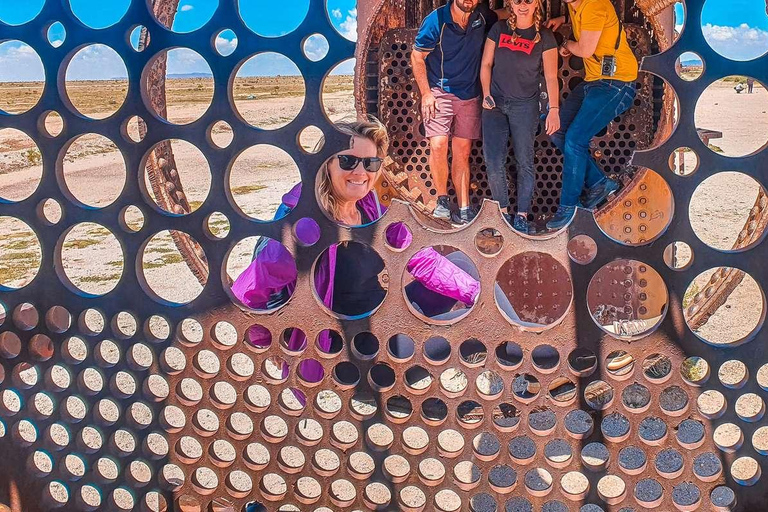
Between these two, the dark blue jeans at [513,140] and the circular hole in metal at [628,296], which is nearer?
the dark blue jeans at [513,140]

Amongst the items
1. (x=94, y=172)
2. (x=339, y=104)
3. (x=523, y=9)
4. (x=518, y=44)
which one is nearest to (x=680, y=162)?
(x=518, y=44)

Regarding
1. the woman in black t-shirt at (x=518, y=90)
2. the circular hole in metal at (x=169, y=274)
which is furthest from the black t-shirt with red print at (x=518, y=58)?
the circular hole in metal at (x=169, y=274)

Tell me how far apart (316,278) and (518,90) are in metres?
2.13

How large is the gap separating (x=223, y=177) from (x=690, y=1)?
4.82 ft

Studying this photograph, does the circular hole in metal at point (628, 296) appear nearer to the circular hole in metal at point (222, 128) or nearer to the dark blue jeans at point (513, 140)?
the dark blue jeans at point (513, 140)

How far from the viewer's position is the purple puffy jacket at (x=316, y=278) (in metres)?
2.35

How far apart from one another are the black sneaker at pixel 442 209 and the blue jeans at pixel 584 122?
83 cm

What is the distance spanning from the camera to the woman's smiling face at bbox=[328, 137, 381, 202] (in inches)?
97.9

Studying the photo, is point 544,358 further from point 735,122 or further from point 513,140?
point 735,122

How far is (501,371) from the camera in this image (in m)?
2.13

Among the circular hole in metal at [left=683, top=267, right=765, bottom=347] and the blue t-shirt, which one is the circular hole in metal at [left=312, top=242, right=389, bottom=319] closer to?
the circular hole in metal at [left=683, top=267, right=765, bottom=347]

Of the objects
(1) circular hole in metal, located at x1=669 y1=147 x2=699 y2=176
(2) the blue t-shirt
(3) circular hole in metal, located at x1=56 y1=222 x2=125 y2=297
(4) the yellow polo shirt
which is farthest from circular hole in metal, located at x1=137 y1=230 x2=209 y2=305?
(1) circular hole in metal, located at x1=669 y1=147 x2=699 y2=176

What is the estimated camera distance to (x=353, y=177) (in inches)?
100

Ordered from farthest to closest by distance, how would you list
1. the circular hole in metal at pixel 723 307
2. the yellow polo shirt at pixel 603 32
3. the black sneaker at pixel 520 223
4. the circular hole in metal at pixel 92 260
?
1. the circular hole in metal at pixel 92 260
2. the circular hole in metal at pixel 723 307
3. the black sneaker at pixel 520 223
4. the yellow polo shirt at pixel 603 32
